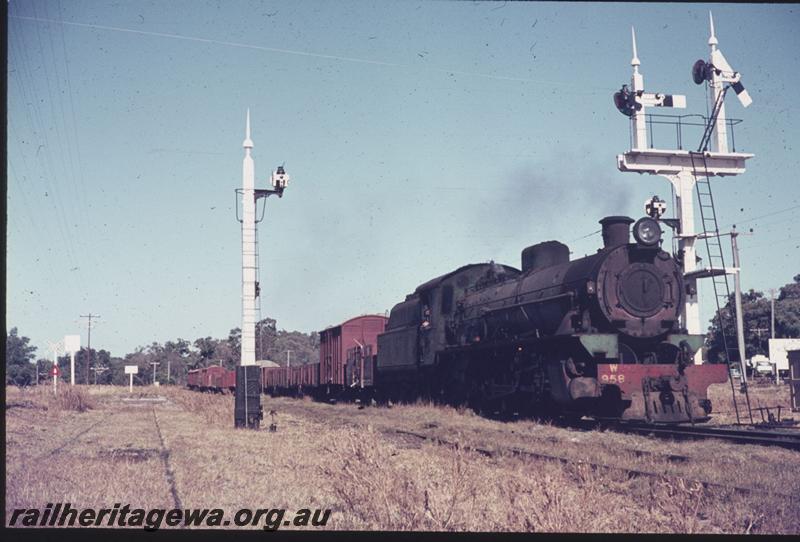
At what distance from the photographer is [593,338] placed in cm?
1533

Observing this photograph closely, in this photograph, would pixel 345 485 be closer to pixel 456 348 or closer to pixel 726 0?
pixel 726 0

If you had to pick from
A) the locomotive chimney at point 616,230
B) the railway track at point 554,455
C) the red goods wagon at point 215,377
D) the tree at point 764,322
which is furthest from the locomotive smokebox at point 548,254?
the tree at point 764,322

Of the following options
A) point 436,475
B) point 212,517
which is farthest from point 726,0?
point 212,517

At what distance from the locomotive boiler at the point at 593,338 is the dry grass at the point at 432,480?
1.62m

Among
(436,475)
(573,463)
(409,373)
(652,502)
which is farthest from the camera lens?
(409,373)

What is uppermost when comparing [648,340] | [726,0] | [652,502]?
[726,0]

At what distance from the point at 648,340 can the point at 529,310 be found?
279 cm

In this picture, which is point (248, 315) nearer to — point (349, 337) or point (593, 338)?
point (593, 338)

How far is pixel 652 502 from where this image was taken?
25.7ft

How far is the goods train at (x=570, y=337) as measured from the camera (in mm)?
15328

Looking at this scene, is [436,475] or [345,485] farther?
[436,475]

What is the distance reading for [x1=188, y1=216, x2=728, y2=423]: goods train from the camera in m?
15.3

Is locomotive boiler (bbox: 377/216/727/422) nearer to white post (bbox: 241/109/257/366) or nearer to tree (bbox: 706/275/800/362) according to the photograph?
white post (bbox: 241/109/257/366)

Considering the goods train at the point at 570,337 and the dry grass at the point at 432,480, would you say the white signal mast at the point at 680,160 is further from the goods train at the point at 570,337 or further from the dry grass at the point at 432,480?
the dry grass at the point at 432,480
